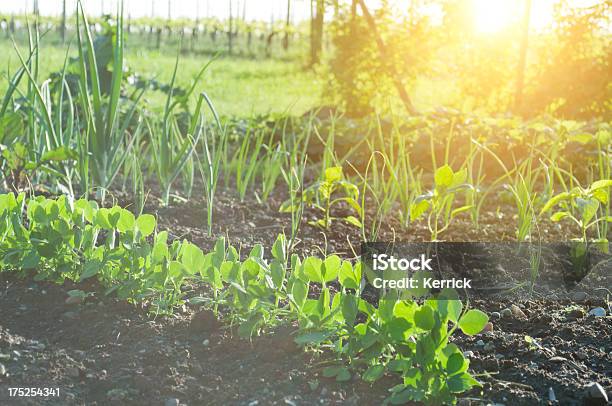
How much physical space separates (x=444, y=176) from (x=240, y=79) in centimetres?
1333

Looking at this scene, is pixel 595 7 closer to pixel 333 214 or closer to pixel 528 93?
pixel 528 93

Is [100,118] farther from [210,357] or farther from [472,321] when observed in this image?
[472,321]

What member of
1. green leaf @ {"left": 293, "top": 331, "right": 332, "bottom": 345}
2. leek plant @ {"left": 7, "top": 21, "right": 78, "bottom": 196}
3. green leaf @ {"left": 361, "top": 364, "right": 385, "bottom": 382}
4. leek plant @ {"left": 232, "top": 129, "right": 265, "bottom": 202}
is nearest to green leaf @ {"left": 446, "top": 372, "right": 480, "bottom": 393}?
green leaf @ {"left": 361, "top": 364, "right": 385, "bottom": 382}

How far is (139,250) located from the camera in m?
1.84

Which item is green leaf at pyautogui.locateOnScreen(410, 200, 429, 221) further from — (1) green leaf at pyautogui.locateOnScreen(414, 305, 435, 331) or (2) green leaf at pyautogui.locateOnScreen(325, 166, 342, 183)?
(1) green leaf at pyautogui.locateOnScreen(414, 305, 435, 331)

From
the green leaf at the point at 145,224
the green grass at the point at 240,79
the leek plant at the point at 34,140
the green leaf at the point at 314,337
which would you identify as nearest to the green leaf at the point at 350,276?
the green leaf at the point at 314,337

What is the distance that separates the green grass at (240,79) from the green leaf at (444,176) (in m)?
7.85

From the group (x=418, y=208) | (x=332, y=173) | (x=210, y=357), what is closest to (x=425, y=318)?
(x=210, y=357)

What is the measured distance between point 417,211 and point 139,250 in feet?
2.56

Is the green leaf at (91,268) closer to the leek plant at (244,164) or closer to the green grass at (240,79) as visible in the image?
the leek plant at (244,164)

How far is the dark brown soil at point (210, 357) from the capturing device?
1.57 metres

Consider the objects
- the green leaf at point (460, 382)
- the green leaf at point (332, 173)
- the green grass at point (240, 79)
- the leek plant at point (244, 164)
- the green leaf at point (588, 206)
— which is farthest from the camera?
the green grass at point (240, 79)

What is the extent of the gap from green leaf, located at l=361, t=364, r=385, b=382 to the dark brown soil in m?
0.05

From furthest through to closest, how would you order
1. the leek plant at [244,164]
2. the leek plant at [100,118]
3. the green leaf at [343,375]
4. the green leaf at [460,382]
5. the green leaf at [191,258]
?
the leek plant at [244,164] → the leek plant at [100,118] → the green leaf at [191,258] → the green leaf at [343,375] → the green leaf at [460,382]
